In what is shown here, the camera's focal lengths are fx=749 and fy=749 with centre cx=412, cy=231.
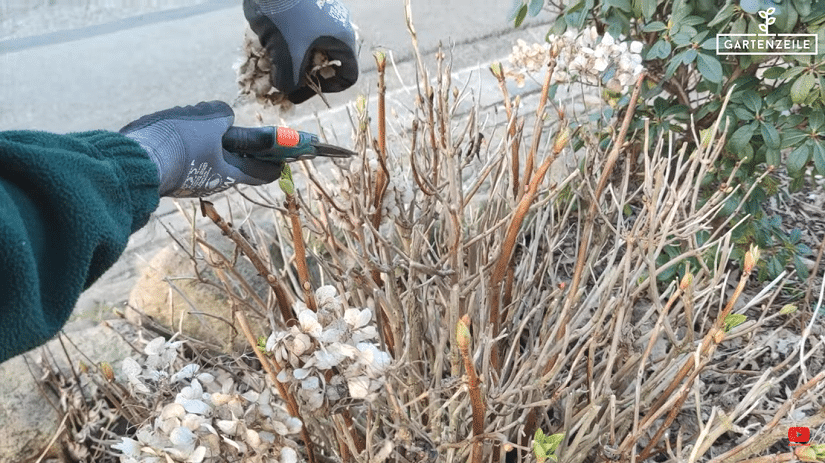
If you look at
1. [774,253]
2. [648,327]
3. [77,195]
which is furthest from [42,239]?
[774,253]

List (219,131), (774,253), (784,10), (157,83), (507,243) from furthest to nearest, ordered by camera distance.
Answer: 1. (157,83)
2. (774,253)
3. (784,10)
4. (219,131)
5. (507,243)

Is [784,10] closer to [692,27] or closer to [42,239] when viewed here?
[692,27]

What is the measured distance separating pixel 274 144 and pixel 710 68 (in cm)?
117

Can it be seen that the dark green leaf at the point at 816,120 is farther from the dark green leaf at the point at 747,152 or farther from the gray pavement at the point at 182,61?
the gray pavement at the point at 182,61

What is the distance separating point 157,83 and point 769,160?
3.63 m

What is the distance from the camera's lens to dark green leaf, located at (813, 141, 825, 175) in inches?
76.9

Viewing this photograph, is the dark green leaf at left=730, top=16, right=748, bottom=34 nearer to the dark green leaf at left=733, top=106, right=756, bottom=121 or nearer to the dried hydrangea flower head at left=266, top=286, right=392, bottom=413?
the dark green leaf at left=733, top=106, right=756, bottom=121

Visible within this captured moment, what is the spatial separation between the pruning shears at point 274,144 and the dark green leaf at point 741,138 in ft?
3.62

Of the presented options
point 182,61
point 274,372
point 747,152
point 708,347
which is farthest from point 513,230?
point 182,61

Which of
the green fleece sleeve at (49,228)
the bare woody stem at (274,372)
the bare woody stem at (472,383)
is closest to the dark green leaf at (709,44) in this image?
the bare woody stem at (472,383)

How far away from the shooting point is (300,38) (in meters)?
1.89

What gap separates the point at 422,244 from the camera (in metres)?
1.62

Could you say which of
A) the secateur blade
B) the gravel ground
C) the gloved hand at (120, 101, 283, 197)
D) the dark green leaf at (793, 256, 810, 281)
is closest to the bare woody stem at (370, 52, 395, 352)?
the secateur blade

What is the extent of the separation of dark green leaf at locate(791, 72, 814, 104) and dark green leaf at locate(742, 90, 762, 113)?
0.49 feet
